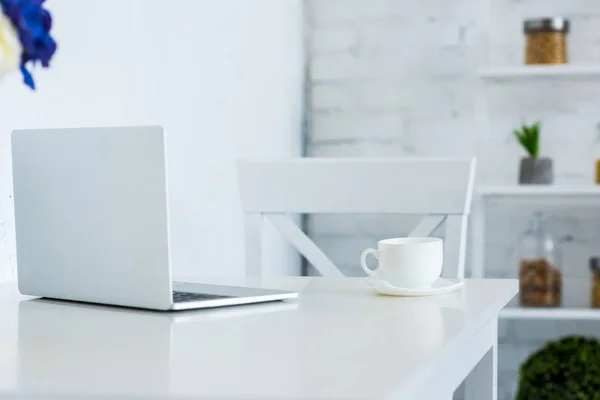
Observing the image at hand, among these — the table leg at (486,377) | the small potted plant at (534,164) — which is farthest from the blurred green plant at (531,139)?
the table leg at (486,377)

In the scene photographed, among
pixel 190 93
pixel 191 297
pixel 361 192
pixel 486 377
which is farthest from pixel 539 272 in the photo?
pixel 191 297

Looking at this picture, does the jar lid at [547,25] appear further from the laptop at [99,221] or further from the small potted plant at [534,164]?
the laptop at [99,221]

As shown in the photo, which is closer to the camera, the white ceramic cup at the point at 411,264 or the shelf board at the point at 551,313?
the white ceramic cup at the point at 411,264

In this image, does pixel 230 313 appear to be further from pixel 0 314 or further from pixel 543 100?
pixel 543 100

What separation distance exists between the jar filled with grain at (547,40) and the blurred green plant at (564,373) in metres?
0.70

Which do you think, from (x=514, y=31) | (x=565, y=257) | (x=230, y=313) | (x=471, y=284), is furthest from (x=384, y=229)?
(x=230, y=313)

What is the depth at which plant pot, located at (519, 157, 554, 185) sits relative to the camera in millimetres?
2256

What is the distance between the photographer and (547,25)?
226 centimetres

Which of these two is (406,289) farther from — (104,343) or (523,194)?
(523,194)

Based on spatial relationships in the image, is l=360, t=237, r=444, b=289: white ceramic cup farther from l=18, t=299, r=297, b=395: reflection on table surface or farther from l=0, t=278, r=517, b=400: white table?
l=18, t=299, r=297, b=395: reflection on table surface

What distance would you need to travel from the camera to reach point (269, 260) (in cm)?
226

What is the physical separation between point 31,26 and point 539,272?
1.80m

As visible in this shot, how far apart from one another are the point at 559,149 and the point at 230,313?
1768 millimetres

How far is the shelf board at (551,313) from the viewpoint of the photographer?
220cm
